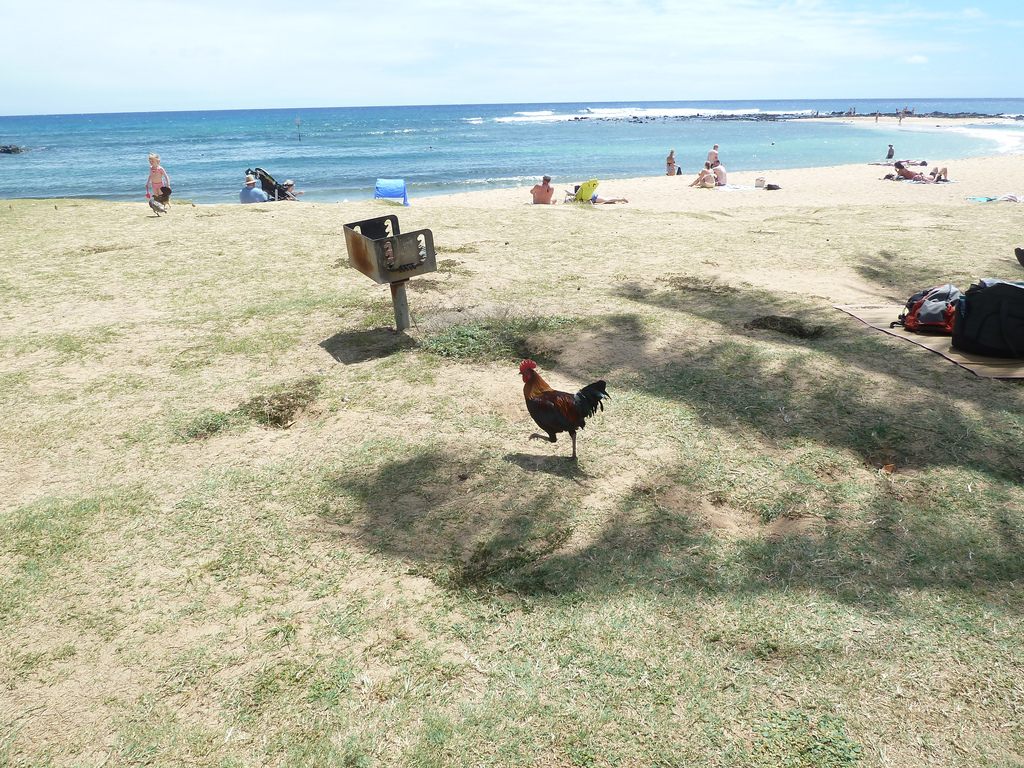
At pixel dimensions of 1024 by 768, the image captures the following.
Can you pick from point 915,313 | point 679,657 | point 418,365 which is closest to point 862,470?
point 679,657

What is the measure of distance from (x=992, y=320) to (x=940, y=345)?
500 mm

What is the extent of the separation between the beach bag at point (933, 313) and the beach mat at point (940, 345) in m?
Answer: 0.09

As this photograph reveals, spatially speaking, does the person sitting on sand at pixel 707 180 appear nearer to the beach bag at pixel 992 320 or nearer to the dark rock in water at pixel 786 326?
the dark rock in water at pixel 786 326

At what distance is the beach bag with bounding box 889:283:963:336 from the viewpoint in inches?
247

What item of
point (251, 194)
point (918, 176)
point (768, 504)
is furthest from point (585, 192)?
point (768, 504)

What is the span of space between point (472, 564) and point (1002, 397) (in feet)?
15.4

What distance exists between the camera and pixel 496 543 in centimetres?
363

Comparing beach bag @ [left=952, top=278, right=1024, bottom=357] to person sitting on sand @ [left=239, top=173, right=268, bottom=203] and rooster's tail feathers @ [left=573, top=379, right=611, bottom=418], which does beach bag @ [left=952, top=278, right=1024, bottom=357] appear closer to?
rooster's tail feathers @ [left=573, top=379, right=611, bottom=418]

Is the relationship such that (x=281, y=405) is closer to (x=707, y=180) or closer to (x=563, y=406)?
(x=563, y=406)

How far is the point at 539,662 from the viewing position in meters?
2.86

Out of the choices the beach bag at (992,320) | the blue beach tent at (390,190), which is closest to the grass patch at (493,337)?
the beach bag at (992,320)

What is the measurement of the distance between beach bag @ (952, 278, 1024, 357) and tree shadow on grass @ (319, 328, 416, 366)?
542 cm

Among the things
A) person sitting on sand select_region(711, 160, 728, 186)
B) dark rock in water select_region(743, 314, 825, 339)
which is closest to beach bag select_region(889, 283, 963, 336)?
dark rock in water select_region(743, 314, 825, 339)

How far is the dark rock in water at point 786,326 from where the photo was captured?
6.56 metres
